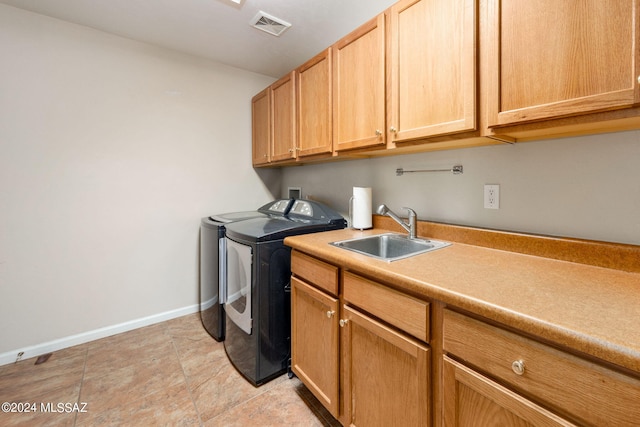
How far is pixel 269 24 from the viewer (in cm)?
193

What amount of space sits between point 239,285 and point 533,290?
1517mm

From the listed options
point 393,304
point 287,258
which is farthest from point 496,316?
point 287,258

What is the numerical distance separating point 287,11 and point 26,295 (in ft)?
8.72

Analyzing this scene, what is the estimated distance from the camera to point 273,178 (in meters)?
3.04

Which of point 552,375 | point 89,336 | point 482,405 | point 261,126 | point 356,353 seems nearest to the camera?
point 552,375

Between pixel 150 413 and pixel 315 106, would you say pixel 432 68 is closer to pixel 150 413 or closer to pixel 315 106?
pixel 315 106

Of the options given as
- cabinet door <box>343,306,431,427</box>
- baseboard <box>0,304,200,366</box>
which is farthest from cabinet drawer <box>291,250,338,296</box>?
baseboard <box>0,304,200,366</box>

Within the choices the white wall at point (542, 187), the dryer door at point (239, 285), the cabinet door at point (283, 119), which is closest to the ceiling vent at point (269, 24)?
the cabinet door at point (283, 119)

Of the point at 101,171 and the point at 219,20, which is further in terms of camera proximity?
the point at 101,171

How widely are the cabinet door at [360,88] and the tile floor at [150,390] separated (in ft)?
4.92

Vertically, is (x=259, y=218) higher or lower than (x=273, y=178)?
lower

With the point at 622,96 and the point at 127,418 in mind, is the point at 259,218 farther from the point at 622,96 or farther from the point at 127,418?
the point at 622,96

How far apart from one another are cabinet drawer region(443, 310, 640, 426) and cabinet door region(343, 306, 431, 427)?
180 millimetres

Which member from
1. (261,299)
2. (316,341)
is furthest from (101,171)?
(316,341)
